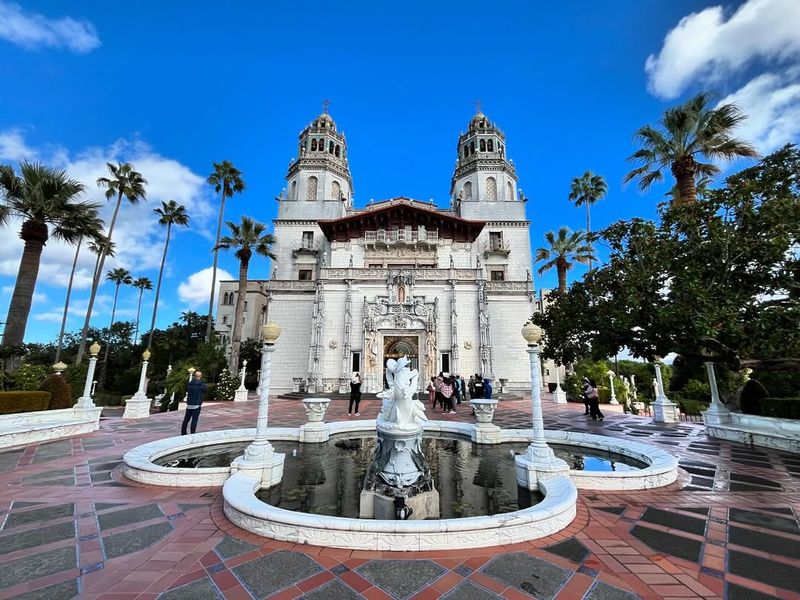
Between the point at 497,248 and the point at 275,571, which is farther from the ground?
the point at 497,248

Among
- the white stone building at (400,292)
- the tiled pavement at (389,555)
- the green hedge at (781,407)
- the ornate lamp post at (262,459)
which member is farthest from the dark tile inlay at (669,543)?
the white stone building at (400,292)

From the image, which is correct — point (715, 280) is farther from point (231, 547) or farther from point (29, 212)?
point (29, 212)

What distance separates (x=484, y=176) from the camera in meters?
34.6

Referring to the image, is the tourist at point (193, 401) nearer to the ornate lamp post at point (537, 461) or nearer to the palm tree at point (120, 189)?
the ornate lamp post at point (537, 461)

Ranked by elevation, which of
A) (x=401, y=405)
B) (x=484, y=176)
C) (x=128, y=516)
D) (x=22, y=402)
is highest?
(x=484, y=176)

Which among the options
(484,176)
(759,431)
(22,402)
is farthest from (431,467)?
(484,176)

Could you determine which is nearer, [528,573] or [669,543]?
[528,573]

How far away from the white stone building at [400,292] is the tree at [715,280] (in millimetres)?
14276

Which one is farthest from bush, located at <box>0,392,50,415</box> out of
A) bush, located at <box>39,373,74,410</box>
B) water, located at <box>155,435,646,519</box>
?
water, located at <box>155,435,646,519</box>

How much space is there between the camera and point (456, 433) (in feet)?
32.8

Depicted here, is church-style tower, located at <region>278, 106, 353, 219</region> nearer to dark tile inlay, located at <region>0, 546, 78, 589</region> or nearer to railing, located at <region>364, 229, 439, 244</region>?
railing, located at <region>364, 229, 439, 244</region>

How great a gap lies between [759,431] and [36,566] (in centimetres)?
1465

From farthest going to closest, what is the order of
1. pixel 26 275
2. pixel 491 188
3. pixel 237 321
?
pixel 491 188, pixel 237 321, pixel 26 275

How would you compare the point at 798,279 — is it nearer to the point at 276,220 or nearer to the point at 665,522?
the point at 665,522
